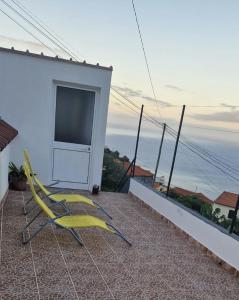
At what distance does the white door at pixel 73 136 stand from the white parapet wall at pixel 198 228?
1.66m

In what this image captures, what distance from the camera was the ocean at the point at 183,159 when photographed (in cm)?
452

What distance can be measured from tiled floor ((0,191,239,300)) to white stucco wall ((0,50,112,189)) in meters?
1.96

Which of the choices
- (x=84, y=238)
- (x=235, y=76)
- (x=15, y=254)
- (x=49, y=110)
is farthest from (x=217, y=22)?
(x=15, y=254)

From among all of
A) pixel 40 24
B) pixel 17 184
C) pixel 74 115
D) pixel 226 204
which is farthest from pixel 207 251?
pixel 40 24

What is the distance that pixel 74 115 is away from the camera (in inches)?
263

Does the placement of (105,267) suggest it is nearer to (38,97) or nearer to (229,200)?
(229,200)

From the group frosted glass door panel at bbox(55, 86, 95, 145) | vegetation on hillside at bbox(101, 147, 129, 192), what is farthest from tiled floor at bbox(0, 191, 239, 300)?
vegetation on hillside at bbox(101, 147, 129, 192)

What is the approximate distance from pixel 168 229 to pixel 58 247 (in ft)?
6.99

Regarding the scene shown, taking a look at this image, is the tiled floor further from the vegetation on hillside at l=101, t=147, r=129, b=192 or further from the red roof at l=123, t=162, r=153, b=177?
the vegetation on hillside at l=101, t=147, r=129, b=192

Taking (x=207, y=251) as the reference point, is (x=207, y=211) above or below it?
above

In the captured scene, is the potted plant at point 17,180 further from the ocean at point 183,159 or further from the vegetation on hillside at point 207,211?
the vegetation on hillside at point 207,211

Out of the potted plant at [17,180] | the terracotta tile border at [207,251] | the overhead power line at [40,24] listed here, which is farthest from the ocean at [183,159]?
the overhead power line at [40,24]

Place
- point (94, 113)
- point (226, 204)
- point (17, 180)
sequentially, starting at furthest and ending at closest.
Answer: point (94, 113) < point (17, 180) < point (226, 204)

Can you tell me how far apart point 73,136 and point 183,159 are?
8.88ft
